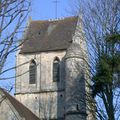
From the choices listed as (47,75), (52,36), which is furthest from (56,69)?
(52,36)

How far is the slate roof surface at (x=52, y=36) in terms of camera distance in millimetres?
44344

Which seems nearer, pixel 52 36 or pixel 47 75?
pixel 47 75

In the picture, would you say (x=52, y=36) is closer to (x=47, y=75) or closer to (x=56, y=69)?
(x=56, y=69)

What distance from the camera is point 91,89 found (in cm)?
2131

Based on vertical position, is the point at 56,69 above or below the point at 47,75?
above

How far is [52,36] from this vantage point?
151ft

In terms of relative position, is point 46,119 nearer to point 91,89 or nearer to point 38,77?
point 38,77

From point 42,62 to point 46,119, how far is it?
5659mm

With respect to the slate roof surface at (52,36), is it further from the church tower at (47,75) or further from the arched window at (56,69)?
the arched window at (56,69)

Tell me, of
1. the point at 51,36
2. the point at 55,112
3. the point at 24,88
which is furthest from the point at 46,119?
the point at 51,36

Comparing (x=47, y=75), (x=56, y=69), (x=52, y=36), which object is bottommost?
(x=47, y=75)

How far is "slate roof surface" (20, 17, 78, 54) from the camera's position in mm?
44344

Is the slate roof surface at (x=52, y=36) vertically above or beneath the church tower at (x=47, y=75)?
above

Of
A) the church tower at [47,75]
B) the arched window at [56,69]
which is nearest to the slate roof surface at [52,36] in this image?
the church tower at [47,75]
